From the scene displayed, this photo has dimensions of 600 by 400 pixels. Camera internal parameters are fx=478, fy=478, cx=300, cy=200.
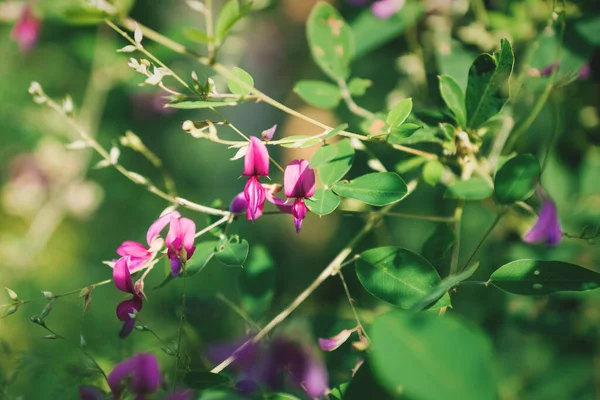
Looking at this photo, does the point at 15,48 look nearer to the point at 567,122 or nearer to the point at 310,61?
the point at 310,61

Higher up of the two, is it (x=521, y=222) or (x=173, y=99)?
(x=173, y=99)

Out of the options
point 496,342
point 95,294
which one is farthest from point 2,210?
point 496,342

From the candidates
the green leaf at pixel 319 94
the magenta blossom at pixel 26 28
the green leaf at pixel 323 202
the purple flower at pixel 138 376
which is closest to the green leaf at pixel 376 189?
the green leaf at pixel 323 202

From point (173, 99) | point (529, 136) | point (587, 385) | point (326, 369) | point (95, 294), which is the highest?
point (173, 99)

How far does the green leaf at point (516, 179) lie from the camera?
24.5 inches

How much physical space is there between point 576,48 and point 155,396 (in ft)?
3.20

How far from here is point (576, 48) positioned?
0.92m

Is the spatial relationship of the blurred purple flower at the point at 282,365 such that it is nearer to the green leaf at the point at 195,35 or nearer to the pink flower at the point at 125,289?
the pink flower at the point at 125,289

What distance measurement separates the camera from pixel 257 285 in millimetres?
876

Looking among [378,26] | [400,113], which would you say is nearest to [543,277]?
[400,113]

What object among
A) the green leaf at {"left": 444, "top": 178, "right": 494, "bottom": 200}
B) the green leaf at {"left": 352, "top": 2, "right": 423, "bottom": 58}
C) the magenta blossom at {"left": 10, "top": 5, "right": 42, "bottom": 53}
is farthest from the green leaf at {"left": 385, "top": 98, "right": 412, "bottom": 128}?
the magenta blossom at {"left": 10, "top": 5, "right": 42, "bottom": 53}

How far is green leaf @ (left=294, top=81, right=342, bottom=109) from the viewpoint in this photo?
0.85 m

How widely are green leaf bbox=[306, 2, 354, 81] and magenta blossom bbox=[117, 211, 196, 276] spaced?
0.39 meters

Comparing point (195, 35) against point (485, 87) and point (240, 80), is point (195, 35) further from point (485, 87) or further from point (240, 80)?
point (485, 87)
